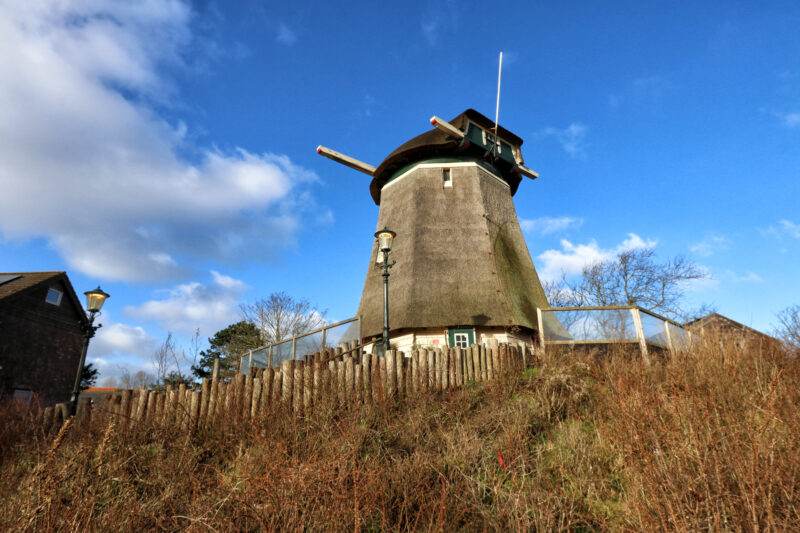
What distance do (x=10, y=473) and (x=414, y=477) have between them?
219 inches

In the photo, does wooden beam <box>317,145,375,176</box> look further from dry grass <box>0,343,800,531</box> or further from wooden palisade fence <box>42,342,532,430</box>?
dry grass <box>0,343,800,531</box>

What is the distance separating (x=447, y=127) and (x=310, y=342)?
9049mm

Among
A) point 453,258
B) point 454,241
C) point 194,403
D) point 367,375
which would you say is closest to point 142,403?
point 194,403

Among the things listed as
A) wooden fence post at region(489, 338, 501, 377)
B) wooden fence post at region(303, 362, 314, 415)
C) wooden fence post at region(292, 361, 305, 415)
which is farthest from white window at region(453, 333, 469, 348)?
wooden fence post at region(303, 362, 314, 415)

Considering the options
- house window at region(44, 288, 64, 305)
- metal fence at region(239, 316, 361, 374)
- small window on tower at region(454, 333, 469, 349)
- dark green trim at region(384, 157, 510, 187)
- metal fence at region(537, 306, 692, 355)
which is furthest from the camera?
house window at region(44, 288, 64, 305)

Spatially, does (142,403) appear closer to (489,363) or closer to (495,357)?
(489,363)

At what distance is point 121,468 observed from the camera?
5.11m

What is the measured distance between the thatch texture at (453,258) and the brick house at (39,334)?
47.5 feet

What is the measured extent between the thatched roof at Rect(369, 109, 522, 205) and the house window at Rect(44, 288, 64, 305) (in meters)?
16.2

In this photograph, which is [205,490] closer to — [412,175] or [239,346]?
[412,175]

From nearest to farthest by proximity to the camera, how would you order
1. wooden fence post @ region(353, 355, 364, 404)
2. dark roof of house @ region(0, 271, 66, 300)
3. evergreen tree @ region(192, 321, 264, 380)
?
wooden fence post @ region(353, 355, 364, 404), dark roof of house @ region(0, 271, 66, 300), evergreen tree @ region(192, 321, 264, 380)

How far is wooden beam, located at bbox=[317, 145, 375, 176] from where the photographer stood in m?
18.3

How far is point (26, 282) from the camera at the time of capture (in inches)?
766

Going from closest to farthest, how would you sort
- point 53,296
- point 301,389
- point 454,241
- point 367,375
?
point 301,389 → point 367,375 → point 454,241 → point 53,296
